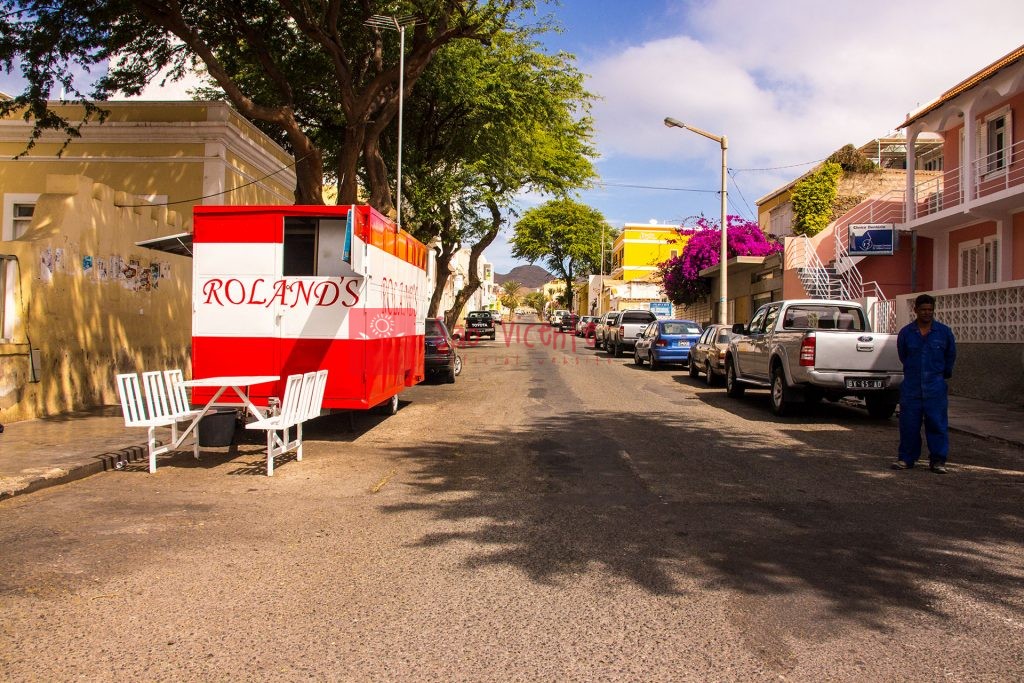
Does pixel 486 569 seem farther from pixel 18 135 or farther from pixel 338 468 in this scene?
pixel 18 135

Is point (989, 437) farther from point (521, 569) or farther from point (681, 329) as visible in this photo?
point (681, 329)

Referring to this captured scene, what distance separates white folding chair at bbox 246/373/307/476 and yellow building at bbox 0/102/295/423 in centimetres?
430

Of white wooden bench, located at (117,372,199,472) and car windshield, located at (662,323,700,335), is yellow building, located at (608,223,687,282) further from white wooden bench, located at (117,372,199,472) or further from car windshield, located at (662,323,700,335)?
white wooden bench, located at (117,372,199,472)

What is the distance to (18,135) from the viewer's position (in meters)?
19.3

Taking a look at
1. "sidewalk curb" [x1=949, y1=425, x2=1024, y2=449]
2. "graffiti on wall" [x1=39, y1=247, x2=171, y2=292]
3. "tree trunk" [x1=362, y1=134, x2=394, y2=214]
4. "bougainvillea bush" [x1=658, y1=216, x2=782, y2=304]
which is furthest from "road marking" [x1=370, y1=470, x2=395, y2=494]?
"bougainvillea bush" [x1=658, y1=216, x2=782, y2=304]

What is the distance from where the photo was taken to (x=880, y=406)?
12547 mm

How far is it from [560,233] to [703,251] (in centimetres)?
3634

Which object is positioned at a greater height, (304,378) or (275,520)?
(304,378)

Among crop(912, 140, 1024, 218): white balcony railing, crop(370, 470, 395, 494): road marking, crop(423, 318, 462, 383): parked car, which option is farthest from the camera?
crop(912, 140, 1024, 218): white balcony railing

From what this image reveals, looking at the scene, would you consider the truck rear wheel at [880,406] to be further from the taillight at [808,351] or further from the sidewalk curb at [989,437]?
the taillight at [808,351]

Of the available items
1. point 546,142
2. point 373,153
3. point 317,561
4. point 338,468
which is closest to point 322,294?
point 338,468

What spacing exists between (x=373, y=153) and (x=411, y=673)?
55.6 feet

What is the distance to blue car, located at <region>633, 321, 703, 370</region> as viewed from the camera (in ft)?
78.2

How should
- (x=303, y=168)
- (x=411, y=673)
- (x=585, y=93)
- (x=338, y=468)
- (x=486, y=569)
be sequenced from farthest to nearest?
(x=585, y=93) < (x=303, y=168) < (x=338, y=468) < (x=486, y=569) < (x=411, y=673)
